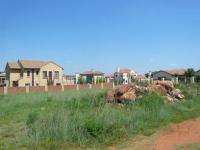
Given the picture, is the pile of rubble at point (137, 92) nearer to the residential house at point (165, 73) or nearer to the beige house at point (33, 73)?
the beige house at point (33, 73)

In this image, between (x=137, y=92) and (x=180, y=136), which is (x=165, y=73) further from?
(x=180, y=136)

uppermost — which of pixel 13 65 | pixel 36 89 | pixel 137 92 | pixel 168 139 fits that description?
pixel 13 65

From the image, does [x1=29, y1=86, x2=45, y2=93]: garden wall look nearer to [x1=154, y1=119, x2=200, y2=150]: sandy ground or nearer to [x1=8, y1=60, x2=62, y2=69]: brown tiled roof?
[x1=8, y1=60, x2=62, y2=69]: brown tiled roof

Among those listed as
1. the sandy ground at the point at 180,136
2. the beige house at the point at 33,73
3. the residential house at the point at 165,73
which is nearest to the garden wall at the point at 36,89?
the beige house at the point at 33,73

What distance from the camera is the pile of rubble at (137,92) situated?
17.5 meters

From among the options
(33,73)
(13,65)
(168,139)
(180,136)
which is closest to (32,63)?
(33,73)

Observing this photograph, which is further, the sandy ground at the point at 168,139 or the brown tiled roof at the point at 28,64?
the brown tiled roof at the point at 28,64

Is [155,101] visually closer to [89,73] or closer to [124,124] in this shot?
[124,124]

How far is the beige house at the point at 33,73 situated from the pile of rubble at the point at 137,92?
4263cm

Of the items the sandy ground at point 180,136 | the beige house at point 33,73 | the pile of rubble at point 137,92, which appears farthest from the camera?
the beige house at point 33,73

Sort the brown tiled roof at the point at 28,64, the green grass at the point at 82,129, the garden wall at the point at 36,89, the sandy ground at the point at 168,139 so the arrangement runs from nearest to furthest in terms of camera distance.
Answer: the sandy ground at the point at 168,139
the green grass at the point at 82,129
the garden wall at the point at 36,89
the brown tiled roof at the point at 28,64

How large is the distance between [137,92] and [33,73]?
4621cm

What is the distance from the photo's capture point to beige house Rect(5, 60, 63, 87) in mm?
60969

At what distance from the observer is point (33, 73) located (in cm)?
6244
